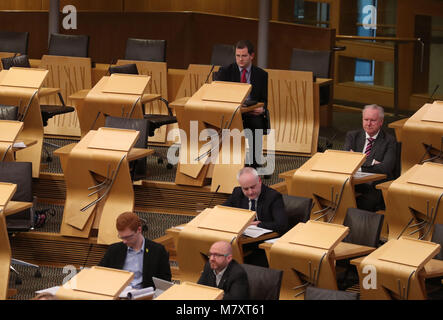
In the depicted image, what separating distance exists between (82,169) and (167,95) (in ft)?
6.87

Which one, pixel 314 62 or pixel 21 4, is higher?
pixel 21 4

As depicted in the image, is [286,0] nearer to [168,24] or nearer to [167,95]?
[168,24]

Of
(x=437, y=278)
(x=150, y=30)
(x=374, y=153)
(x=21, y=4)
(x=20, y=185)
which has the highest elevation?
(x=21, y=4)

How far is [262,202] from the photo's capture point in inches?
218

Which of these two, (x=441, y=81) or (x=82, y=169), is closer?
(x=82, y=169)

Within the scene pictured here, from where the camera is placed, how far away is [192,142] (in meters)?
6.53

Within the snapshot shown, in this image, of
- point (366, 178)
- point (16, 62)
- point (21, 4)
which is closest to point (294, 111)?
point (366, 178)

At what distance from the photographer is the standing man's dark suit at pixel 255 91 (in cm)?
658

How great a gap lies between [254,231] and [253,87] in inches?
63.4

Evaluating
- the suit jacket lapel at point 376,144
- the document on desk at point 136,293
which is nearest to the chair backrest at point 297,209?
the suit jacket lapel at point 376,144

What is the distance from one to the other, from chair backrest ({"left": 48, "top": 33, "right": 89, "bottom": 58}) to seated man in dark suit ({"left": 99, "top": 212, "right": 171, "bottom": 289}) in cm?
371

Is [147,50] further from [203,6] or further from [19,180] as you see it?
[19,180]

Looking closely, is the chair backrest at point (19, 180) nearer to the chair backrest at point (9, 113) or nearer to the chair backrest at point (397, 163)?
the chair backrest at point (9, 113)
